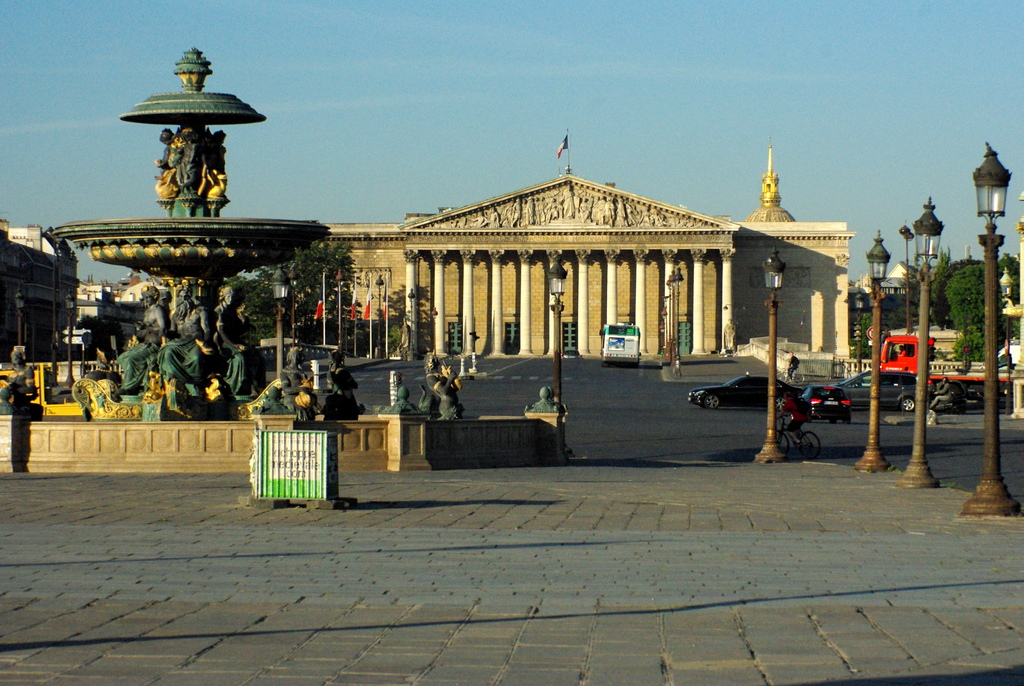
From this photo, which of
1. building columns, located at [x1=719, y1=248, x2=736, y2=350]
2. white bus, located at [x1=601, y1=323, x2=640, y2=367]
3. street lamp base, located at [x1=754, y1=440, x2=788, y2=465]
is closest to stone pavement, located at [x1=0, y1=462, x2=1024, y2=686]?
street lamp base, located at [x1=754, y1=440, x2=788, y2=465]

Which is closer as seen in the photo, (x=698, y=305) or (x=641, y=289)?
(x=698, y=305)

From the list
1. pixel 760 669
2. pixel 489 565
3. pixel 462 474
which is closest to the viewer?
pixel 760 669

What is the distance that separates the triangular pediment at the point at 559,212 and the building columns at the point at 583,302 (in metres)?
2.97

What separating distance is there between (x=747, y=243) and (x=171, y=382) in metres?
118

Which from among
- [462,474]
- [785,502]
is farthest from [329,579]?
[462,474]

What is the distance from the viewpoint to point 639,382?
2788 inches

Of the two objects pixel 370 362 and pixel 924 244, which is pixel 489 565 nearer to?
pixel 924 244

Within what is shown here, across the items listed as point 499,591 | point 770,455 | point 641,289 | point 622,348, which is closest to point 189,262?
point 770,455

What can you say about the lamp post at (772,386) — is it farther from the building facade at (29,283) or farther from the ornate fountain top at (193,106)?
the building facade at (29,283)

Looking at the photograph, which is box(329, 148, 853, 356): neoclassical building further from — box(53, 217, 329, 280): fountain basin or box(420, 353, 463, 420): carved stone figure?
box(53, 217, 329, 280): fountain basin

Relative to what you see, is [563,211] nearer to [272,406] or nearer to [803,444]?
[803,444]

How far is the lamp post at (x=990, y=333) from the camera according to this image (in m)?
17.4

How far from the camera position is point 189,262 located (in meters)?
24.2

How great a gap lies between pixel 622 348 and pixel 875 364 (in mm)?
65828
